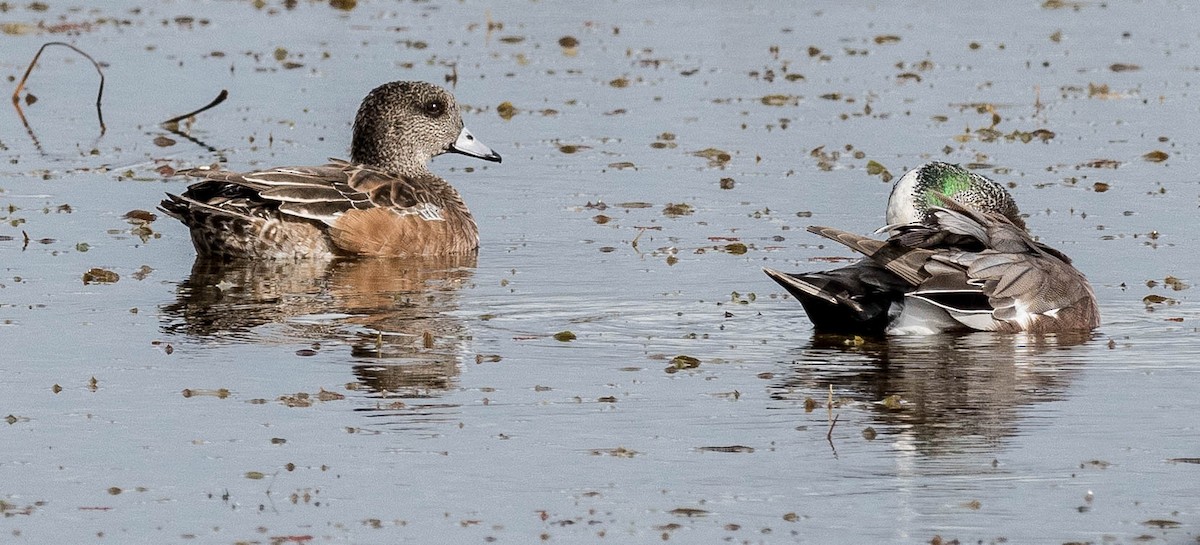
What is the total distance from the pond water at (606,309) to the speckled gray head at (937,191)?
80 centimetres

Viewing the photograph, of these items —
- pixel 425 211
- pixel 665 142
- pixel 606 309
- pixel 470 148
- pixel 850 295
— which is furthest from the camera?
pixel 665 142

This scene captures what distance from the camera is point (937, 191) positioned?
1233 centimetres

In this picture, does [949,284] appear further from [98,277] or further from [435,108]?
[435,108]

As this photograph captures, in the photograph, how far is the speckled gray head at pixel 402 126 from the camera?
15219 mm

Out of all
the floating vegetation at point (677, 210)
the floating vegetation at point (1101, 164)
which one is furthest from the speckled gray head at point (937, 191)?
the floating vegetation at point (1101, 164)

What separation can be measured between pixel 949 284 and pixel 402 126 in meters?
5.45

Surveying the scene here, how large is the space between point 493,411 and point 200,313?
9.88ft

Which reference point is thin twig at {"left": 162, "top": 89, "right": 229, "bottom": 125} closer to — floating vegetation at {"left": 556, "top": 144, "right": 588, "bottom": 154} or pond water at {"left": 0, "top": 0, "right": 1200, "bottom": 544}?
pond water at {"left": 0, "top": 0, "right": 1200, "bottom": 544}

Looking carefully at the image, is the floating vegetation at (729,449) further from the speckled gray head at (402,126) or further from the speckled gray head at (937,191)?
the speckled gray head at (402,126)

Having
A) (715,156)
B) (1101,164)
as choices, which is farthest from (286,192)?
(1101,164)

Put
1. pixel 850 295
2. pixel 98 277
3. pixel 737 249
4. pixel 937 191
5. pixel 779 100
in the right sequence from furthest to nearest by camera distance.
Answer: pixel 779 100 < pixel 737 249 < pixel 98 277 < pixel 937 191 < pixel 850 295

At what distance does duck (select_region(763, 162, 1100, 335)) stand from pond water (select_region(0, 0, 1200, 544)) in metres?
0.17

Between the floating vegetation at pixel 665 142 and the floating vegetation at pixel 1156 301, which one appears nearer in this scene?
the floating vegetation at pixel 1156 301

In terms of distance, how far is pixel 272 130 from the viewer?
18.1m
